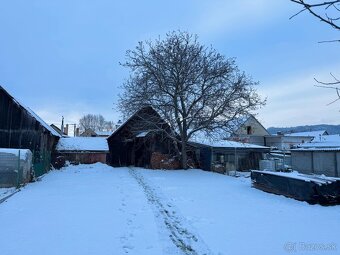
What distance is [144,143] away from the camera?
112ft

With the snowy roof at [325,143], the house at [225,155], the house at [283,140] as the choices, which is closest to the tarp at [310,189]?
the house at [225,155]

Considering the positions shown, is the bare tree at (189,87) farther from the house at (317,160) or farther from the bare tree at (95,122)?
the bare tree at (95,122)

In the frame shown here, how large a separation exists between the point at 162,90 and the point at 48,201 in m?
17.6

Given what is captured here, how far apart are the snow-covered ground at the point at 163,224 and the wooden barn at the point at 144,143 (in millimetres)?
16259

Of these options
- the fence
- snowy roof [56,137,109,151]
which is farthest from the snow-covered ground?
snowy roof [56,137,109,151]

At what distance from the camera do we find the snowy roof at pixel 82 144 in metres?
37.6

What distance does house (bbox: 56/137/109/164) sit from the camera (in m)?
36.9

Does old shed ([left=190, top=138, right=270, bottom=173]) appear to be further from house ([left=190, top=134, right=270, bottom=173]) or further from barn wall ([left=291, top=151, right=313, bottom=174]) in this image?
barn wall ([left=291, top=151, right=313, bottom=174])

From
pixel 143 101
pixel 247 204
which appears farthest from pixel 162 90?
pixel 247 204

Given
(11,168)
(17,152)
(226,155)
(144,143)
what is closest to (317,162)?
(226,155)

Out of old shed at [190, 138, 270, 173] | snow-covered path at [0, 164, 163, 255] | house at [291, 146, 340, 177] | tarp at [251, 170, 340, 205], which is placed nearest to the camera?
snow-covered path at [0, 164, 163, 255]

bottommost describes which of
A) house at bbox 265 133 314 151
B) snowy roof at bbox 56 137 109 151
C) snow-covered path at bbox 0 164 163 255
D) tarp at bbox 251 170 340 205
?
snow-covered path at bbox 0 164 163 255

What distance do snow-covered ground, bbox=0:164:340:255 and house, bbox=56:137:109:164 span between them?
22.3 metres

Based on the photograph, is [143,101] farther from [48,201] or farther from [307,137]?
[307,137]
